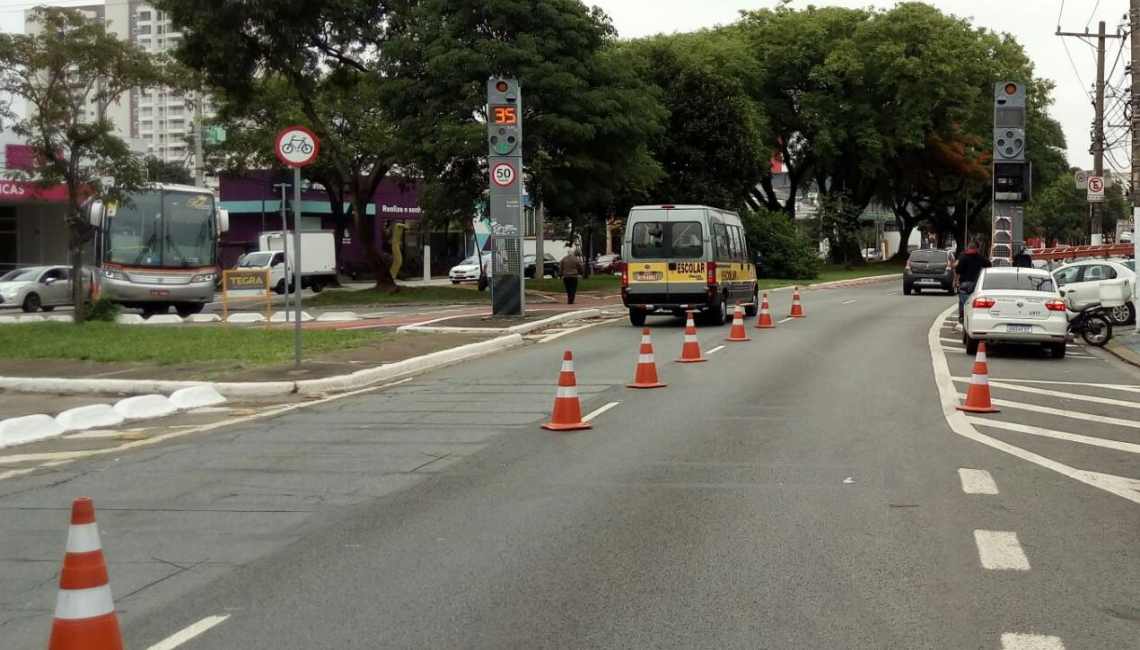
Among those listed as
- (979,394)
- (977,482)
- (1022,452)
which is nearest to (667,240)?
(979,394)

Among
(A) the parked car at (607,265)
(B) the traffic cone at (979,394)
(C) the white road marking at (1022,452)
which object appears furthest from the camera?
(A) the parked car at (607,265)

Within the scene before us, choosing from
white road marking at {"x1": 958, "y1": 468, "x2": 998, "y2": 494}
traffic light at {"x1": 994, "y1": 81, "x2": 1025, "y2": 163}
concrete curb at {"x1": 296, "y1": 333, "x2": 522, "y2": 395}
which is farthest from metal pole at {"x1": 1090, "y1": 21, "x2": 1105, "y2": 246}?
white road marking at {"x1": 958, "y1": 468, "x2": 998, "y2": 494}

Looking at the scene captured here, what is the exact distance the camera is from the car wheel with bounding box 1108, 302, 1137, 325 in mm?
25281

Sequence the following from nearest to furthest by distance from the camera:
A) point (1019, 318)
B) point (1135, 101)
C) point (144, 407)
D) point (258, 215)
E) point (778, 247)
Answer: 1. point (144, 407)
2. point (1019, 318)
3. point (1135, 101)
4. point (778, 247)
5. point (258, 215)

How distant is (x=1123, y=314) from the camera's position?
83.6 feet

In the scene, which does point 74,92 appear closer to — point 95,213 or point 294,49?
point 95,213

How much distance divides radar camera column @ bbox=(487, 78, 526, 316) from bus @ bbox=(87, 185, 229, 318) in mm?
9775

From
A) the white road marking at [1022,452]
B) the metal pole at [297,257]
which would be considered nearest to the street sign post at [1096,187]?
the white road marking at [1022,452]

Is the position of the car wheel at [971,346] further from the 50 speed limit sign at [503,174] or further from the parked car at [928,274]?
the parked car at [928,274]

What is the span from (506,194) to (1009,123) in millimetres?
12983

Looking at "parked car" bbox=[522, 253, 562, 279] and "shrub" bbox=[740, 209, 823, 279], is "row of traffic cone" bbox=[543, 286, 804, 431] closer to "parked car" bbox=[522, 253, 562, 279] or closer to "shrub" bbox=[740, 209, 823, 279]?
"shrub" bbox=[740, 209, 823, 279]

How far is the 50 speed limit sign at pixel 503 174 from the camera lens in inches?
984

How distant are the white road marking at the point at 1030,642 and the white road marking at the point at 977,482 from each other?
3.34 metres

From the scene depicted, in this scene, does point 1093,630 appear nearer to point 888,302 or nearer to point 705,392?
point 705,392
